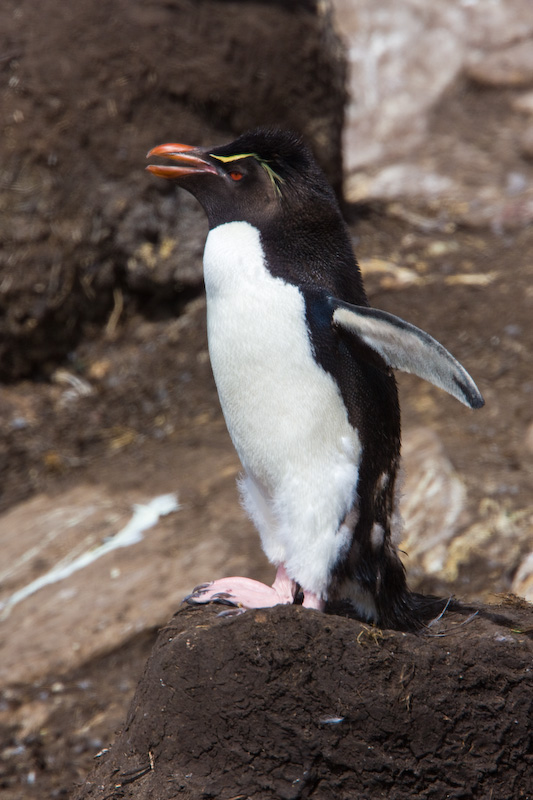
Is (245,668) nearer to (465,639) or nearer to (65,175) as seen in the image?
(465,639)

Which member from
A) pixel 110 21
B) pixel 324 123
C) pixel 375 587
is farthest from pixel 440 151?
pixel 375 587

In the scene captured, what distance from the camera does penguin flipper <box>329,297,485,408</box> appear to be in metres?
2.09

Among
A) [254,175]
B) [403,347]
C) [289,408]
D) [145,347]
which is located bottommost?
[145,347]

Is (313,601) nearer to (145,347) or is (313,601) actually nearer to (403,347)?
(403,347)

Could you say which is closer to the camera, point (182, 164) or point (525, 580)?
point (182, 164)

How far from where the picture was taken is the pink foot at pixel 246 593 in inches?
92.0

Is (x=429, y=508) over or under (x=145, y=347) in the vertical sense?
over

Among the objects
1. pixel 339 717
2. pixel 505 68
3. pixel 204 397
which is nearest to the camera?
pixel 339 717

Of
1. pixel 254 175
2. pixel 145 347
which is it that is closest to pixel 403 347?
pixel 254 175

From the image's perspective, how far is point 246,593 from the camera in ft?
7.79

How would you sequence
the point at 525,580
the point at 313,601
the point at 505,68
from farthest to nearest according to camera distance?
1. the point at 505,68
2. the point at 525,580
3. the point at 313,601

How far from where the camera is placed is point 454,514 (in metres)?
3.75

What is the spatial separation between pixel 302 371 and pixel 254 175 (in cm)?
59

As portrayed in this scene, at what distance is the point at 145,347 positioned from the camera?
546 centimetres
